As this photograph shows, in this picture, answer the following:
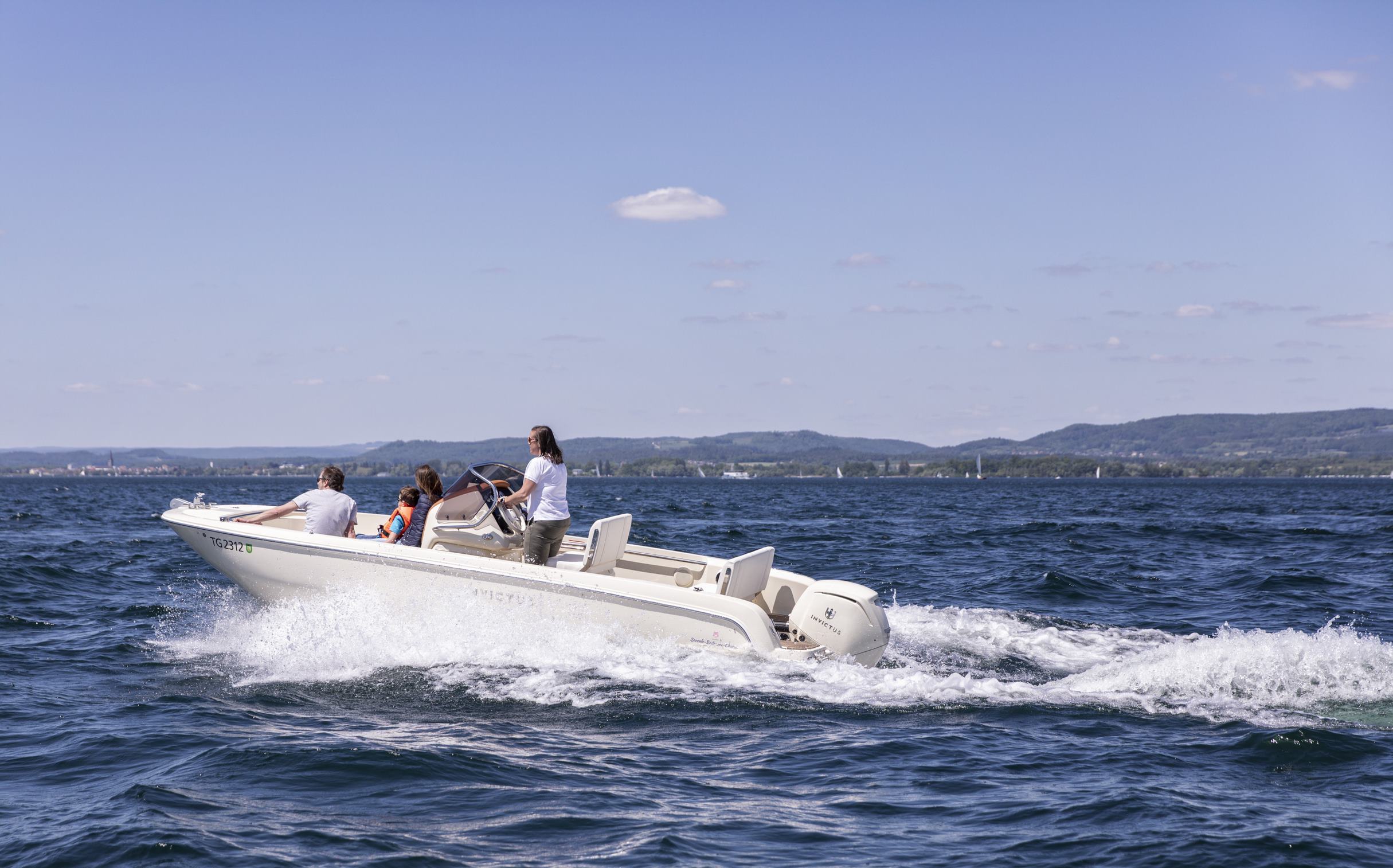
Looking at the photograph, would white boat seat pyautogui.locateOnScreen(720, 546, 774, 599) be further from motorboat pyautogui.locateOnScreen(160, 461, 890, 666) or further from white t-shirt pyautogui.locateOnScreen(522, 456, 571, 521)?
white t-shirt pyautogui.locateOnScreen(522, 456, 571, 521)

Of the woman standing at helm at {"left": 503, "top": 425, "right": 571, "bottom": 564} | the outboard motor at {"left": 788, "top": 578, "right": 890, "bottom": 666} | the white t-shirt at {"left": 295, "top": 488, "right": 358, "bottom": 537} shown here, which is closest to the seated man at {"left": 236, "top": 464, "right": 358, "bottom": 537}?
the white t-shirt at {"left": 295, "top": 488, "right": 358, "bottom": 537}

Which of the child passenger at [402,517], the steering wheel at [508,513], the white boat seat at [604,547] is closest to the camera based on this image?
the white boat seat at [604,547]

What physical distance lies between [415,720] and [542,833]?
8.50 feet

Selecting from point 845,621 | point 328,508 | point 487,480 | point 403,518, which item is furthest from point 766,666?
point 328,508

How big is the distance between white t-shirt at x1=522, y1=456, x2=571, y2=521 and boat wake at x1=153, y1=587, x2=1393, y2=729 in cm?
100

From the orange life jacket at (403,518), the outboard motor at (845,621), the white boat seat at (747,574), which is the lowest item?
the outboard motor at (845,621)

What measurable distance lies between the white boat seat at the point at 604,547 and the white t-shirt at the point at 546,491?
1.15 feet

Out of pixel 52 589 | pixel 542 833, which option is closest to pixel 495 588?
pixel 542 833

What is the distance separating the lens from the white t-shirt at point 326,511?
11.4 meters

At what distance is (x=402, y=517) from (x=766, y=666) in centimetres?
413

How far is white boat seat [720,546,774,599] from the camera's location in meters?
10.3

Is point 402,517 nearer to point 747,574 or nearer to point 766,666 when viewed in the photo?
point 747,574

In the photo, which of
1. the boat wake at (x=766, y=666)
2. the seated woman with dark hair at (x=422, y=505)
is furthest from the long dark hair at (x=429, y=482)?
the boat wake at (x=766, y=666)

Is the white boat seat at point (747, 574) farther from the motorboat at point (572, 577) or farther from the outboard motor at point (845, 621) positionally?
the outboard motor at point (845, 621)
